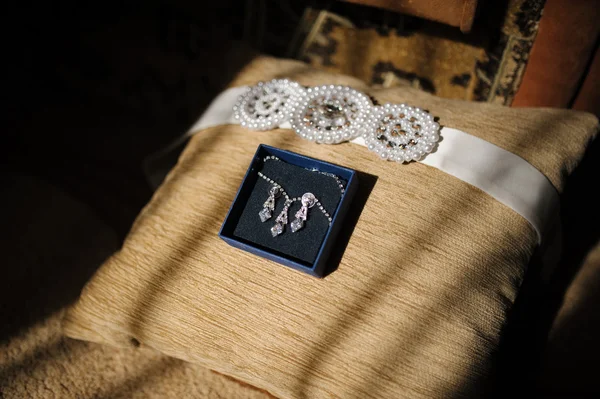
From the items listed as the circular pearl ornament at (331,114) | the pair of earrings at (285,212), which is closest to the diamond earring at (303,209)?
the pair of earrings at (285,212)

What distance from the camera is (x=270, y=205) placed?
693 mm

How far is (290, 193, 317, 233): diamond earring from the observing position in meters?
0.68

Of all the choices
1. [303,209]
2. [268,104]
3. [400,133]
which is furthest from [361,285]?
[268,104]

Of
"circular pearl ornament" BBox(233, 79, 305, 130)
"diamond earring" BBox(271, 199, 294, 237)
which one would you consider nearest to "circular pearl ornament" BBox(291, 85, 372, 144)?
"circular pearl ornament" BBox(233, 79, 305, 130)

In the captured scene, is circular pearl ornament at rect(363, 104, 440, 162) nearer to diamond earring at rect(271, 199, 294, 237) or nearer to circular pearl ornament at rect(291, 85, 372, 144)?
circular pearl ornament at rect(291, 85, 372, 144)

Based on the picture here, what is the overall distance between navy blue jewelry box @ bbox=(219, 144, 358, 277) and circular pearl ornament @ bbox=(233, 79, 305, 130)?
7 centimetres

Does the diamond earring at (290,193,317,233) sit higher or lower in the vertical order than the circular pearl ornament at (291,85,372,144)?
lower

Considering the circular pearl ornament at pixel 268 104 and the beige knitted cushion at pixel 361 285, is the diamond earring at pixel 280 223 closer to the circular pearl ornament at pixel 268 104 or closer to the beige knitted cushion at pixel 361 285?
the beige knitted cushion at pixel 361 285

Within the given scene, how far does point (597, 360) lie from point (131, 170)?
1163 mm

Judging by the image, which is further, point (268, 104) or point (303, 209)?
point (268, 104)

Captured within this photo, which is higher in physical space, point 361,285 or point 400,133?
point 400,133

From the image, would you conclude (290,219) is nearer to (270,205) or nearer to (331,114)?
(270,205)

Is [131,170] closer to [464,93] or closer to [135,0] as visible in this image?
[135,0]

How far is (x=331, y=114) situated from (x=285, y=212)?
0.18 metres
